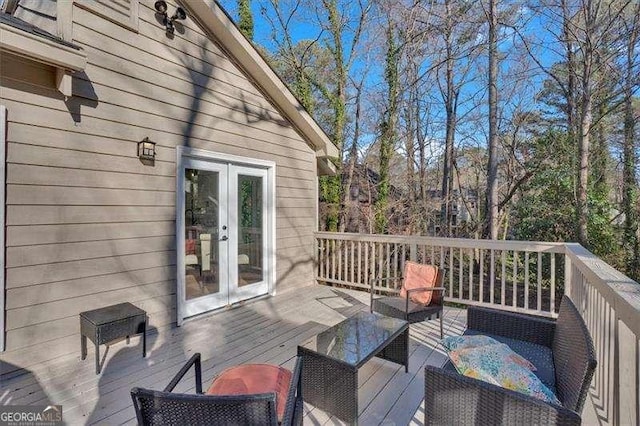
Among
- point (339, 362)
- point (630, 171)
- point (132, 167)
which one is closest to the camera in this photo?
point (339, 362)

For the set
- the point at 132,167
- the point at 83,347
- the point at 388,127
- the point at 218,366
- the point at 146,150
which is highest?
the point at 388,127

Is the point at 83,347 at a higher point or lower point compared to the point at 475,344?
lower

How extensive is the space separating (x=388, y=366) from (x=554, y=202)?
22.8 feet

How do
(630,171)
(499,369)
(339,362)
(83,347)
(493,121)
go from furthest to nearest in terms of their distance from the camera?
A: (630,171), (493,121), (83,347), (339,362), (499,369)

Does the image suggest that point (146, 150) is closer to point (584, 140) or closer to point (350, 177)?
point (350, 177)

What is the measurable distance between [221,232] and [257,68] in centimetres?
237

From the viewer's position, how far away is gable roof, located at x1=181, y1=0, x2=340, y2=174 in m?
4.22

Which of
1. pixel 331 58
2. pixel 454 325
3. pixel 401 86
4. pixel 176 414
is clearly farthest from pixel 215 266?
pixel 331 58

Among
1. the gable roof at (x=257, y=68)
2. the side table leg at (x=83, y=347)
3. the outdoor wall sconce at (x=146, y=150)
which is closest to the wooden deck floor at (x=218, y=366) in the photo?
the side table leg at (x=83, y=347)

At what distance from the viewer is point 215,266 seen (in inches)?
175

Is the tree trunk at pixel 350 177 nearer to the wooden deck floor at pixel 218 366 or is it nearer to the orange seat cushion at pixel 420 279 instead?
the wooden deck floor at pixel 218 366

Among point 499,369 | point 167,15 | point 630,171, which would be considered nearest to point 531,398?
point 499,369

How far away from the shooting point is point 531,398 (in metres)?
1.37

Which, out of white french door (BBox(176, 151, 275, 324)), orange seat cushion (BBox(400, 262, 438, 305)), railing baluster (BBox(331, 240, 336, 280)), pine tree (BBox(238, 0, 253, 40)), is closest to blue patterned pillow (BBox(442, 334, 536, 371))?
orange seat cushion (BBox(400, 262, 438, 305))
